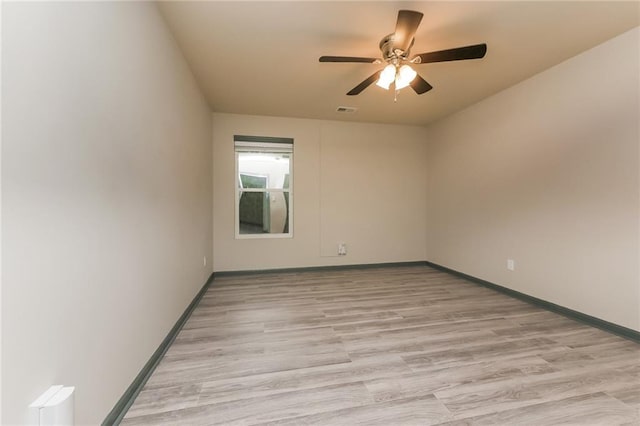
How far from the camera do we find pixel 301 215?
4.23 m

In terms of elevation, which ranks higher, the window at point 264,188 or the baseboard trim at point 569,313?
the window at point 264,188

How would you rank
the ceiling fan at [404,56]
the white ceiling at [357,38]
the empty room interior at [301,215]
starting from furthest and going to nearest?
the white ceiling at [357,38] → the ceiling fan at [404,56] → the empty room interior at [301,215]

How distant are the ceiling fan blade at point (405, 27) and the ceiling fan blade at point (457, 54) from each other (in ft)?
0.56

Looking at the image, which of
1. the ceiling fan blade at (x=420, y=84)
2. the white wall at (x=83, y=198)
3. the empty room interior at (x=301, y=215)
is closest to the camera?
the white wall at (x=83, y=198)

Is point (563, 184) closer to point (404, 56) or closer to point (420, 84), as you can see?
point (420, 84)

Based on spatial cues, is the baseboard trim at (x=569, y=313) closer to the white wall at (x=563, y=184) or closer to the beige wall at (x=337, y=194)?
the white wall at (x=563, y=184)

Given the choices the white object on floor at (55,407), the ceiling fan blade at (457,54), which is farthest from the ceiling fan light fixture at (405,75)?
the white object on floor at (55,407)

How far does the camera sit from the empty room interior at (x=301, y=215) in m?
→ 0.93

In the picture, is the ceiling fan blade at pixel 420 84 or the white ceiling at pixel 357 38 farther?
the ceiling fan blade at pixel 420 84

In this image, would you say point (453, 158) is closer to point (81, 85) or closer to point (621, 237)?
point (621, 237)

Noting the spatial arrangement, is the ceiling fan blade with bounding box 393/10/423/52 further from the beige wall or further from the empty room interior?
the beige wall

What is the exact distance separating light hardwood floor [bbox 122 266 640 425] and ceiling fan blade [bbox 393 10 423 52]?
7.53ft

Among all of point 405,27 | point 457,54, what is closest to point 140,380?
point 405,27

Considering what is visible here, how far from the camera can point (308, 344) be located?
203 cm
